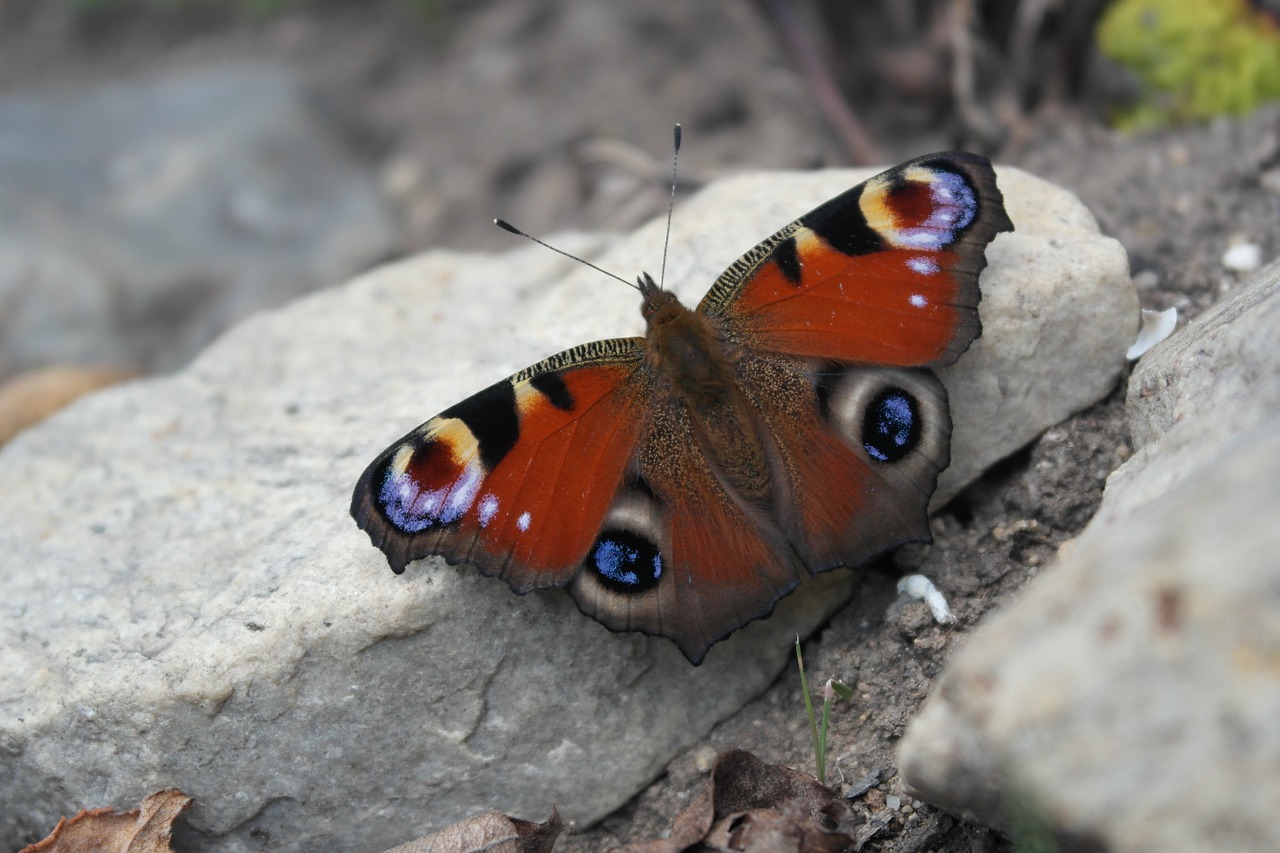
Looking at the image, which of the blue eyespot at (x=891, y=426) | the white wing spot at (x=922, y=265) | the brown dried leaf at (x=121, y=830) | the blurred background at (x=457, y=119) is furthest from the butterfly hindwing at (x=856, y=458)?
the blurred background at (x=457, y=119)

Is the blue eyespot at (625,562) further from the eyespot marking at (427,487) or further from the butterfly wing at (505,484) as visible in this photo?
the eyespot marking at (427,487)

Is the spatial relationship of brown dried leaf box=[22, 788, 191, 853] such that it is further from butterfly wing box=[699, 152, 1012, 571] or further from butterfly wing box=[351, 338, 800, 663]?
butterfly wing box=[699, 152, 1012, 571]

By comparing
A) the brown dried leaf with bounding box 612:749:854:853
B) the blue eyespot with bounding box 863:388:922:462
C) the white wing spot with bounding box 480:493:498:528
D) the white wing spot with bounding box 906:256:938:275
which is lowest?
the brown dried leaf with bounding box 612:749:854:853

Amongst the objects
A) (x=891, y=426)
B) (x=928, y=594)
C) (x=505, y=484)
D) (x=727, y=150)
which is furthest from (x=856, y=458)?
(x=727, y=150)

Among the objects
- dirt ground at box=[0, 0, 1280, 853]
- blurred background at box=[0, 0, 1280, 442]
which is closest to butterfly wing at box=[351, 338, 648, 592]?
dirt ground at box=[0, 0, 1280, 853]

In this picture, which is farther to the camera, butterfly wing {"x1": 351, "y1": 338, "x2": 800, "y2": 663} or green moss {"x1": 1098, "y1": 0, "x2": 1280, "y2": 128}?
green moss {"x1": 1098, "y1": 0, "x2": 1280, "y2": 128}

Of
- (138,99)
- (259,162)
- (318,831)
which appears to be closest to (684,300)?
(318,831)

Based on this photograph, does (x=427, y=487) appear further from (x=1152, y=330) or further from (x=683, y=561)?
(x=1152, y=330)

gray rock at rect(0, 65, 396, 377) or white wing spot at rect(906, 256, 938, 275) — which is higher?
gray rock at rect(0, 65, 396, 377)
